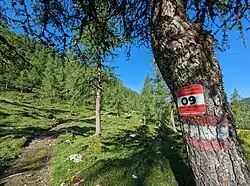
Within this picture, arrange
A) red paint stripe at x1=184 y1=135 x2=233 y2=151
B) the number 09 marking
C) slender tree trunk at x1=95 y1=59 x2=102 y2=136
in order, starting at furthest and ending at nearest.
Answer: slender tree trunk at x1=95 y1=59 x2=102 y2=136 < the number 09 marking < red paint stripe at x1=184 y1=135 x2=233 y2=151

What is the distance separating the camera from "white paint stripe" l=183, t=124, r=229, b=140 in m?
2.62

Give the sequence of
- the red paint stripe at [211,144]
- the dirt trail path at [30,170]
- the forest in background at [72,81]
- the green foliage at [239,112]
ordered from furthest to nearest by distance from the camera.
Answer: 1. the green foliage at [239,112]
2. the dirt trail path at [30,170]
3. the forest in background at [72,81]
4. the red paint stripe at [211,144]

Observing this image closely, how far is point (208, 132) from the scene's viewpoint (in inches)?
105

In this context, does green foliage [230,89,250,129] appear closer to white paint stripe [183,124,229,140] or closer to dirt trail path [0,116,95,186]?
dirt trail path [0,116,95,186]

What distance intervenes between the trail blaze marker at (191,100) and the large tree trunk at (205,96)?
43 mm

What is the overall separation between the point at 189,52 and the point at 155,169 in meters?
6.12

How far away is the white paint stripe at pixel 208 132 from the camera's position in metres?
2.62

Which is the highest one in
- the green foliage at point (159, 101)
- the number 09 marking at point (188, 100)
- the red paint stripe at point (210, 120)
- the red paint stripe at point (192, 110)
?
the green foliage at point (159, 101)

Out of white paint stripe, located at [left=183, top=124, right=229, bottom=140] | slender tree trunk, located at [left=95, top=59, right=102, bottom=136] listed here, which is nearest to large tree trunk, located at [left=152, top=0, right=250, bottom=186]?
white paint stripe, located at [left=183, top=124, right=229, bottom=140]

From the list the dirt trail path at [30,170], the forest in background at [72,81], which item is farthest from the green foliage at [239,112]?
the dirt trail path at [30,170]

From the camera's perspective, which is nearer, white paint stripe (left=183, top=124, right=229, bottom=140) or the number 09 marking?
white paint stripe (left=183, top=124, right=229, bottom=140)

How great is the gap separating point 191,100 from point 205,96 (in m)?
0.15

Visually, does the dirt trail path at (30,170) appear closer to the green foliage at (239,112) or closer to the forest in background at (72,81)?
the forest in background at (72,81)

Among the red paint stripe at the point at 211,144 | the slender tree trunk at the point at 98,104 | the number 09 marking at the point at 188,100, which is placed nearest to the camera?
the red paint stripe at the point at 211,144
